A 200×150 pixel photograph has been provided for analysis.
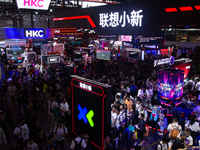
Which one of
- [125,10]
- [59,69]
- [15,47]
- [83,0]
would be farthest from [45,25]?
[125,10]

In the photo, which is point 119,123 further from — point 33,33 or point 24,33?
point 24,33

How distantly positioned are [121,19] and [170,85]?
562cm

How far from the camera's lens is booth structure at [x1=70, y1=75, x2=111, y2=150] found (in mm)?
5320

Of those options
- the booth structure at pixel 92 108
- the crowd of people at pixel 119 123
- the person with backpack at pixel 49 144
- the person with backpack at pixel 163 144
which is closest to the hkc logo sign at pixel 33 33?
the crowd of people at pixel 119 123

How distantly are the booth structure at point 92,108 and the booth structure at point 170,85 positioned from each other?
18.8 ft

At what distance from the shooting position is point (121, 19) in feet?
19.6

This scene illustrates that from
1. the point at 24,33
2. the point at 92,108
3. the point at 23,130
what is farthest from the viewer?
the point at 24,33

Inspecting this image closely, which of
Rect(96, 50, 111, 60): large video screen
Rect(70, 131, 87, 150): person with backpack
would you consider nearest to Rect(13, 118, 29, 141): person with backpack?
Rect(70, 131, 87, 150): person with backpack

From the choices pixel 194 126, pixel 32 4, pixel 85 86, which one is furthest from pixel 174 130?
pixel 32 4

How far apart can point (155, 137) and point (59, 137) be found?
410 cm

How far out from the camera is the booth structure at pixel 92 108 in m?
5.32

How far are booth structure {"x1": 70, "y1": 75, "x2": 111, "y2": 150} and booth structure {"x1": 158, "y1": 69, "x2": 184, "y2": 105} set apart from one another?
18.8 ft

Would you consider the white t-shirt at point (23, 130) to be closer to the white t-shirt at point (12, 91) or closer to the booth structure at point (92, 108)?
the booth structure at point (92, 108)

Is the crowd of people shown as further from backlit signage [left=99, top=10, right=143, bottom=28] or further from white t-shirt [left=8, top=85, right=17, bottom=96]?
backlit signage [left=99, top=10, right=143, bottom=28]
